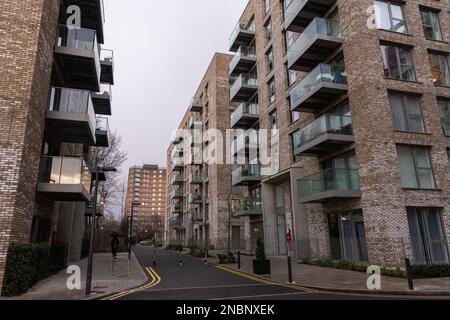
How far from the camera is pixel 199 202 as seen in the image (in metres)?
46.6

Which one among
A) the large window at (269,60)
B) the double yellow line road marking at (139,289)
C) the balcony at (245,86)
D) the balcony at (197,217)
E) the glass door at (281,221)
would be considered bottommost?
the double yellow line road marking at (139,289)

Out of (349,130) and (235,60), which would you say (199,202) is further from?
(349,130)

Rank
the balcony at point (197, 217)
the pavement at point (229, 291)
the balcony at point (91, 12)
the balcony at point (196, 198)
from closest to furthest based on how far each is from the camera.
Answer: the pavement at point (229, 291)
the balcony at point (91, 12)
the balcony at point (197, 217)
the balcony at point (196, 198)

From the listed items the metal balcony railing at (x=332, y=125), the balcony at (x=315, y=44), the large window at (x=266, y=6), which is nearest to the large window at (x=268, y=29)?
the large window at (x=266, y=6)

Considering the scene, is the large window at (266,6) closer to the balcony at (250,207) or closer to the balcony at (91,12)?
the balcony at (91,12)

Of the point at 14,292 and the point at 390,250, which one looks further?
the point at 390,250

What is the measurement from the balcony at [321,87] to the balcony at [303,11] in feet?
14.6

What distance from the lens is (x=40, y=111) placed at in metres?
13.2

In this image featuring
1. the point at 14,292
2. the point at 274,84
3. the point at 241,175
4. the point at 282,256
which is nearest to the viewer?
the point at 14,292

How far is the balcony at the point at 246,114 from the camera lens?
1163 inches

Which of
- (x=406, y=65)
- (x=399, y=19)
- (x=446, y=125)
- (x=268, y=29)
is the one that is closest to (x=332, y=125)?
(x=406, y=65)
